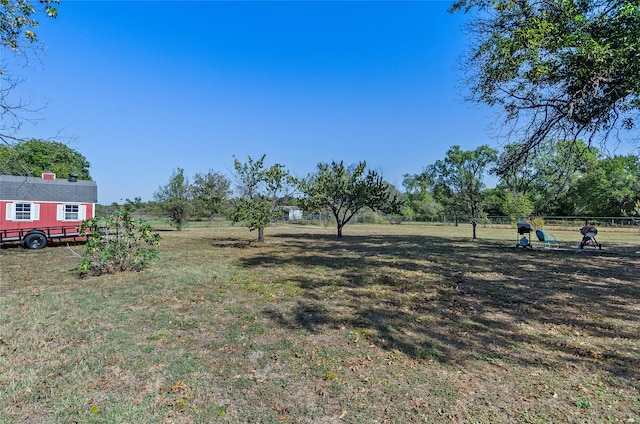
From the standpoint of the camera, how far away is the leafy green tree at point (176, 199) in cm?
2466

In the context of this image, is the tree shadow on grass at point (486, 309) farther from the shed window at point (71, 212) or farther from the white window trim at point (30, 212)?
the white window trim at point (30, 212)

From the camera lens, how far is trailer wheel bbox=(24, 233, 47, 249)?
42.9 ft

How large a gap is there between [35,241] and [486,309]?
1702cm

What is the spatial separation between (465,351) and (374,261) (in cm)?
664

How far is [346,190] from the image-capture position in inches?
781

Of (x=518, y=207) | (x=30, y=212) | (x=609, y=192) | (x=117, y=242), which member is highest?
(x=609, y=192)

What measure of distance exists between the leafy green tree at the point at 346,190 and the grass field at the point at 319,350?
494 inches

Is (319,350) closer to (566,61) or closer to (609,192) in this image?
(566,61)

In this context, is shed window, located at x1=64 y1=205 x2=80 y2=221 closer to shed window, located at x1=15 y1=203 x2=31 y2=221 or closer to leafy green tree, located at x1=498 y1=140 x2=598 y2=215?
shed window, located at x1=15 y1=203 x2=31 y2=221

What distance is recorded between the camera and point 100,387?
9.32ft

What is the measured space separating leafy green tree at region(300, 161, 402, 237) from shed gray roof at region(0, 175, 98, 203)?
41.0 ft

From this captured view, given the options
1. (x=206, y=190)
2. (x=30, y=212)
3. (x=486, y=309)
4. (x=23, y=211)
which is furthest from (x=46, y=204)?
(x=486, y=309)

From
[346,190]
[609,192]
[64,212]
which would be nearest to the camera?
[64,212]

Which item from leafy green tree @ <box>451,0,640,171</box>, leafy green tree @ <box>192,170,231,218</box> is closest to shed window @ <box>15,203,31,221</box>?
leafy green tree @ <box>192,170,231,218</box>
